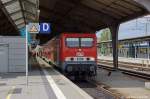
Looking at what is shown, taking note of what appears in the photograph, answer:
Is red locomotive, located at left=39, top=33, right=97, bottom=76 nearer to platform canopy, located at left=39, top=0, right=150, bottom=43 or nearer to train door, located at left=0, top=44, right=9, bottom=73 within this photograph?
platform canopy, located at left=39, top=0, right=150, bottom=43

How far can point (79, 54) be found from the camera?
82.7 feet

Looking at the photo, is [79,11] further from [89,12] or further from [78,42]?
[78,42]

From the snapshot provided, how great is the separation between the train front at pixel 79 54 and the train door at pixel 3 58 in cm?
411

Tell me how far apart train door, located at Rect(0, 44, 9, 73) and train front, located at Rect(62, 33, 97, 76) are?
4114 mm

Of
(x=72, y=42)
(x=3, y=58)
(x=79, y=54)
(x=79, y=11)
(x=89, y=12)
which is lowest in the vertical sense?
(x=3, y=58)

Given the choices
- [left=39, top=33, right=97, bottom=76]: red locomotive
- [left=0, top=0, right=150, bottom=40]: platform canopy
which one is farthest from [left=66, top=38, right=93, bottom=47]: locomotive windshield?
[left=0, top=0, right=150, bottom=40]: platform canopy

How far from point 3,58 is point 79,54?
5080mm

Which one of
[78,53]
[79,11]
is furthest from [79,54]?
[79,11]

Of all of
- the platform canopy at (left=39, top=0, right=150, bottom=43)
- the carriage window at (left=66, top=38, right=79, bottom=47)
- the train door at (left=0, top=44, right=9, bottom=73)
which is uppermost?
the platform canopy at (left=39, top=0, right=150, bottom=43)

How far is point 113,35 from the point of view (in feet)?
108

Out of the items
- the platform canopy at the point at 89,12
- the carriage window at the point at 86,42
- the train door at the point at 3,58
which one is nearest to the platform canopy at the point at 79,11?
the platform canopy at the point at 89,12

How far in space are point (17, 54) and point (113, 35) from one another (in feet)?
29.4

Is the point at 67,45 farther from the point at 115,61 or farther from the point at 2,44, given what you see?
the point at 115,61

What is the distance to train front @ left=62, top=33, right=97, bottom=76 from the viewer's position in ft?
Result: 82.1
